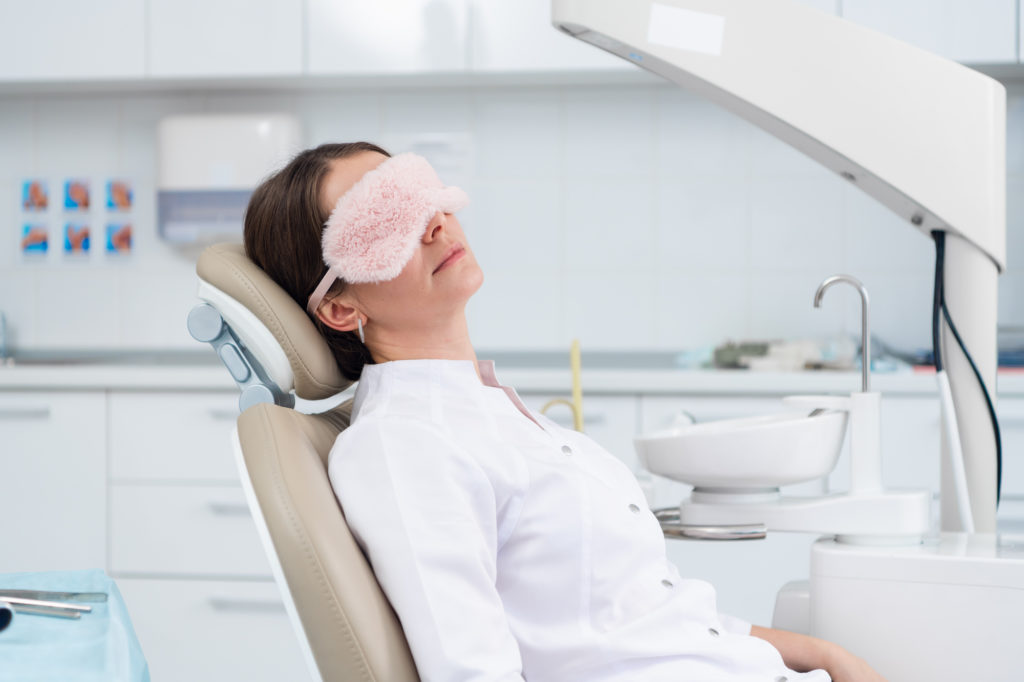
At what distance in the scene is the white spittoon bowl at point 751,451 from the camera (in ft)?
3.70

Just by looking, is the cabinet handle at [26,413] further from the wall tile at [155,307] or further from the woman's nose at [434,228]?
the woman's nose at [434,228]

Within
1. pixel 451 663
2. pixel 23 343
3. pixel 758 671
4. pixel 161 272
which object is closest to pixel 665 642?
pixel 758 671

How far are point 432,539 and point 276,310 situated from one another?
32 centimetres

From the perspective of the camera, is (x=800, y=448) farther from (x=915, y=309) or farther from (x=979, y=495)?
(x=915, y=309)

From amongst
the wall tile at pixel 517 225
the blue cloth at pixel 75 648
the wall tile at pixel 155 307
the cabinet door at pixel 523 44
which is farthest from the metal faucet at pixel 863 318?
the wall tile at pixel 155 307

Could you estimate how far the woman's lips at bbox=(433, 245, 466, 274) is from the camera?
3.64ft

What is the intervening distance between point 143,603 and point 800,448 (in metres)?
1.92

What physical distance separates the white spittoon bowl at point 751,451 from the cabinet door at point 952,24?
1.68 meters

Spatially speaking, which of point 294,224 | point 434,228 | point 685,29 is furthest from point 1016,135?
point 294,224

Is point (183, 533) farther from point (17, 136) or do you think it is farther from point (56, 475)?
point (17, 136)

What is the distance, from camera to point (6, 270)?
3.10m

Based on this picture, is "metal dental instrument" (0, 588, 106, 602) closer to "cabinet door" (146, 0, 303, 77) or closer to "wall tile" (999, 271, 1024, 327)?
"cabinet door" (146, 0, 303, 77)

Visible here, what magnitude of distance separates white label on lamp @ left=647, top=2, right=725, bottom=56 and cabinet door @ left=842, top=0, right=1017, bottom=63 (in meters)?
1.57

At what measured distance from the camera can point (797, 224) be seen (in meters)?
2.85
